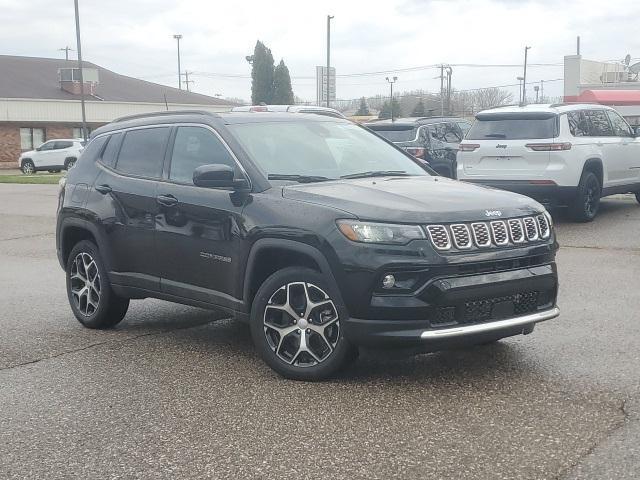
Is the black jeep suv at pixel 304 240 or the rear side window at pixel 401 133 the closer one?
the black jeep suv at pixel 304 240

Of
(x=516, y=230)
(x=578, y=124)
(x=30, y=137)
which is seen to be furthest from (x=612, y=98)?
(x=516, y=230)

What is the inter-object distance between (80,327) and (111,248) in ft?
2.92

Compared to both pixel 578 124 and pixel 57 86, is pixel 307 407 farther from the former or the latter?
pixel 57 86

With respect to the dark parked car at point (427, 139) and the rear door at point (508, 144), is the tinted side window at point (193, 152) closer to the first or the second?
the rear door at point (508, 144)

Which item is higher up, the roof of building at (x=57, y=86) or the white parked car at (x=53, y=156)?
the roof of building at (x=57, y=86)

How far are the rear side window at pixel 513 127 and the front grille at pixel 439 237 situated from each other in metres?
8.18

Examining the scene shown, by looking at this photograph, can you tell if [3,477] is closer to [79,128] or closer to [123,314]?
[123,314]

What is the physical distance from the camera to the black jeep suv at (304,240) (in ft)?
16.3

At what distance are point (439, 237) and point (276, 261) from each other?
1176 mm

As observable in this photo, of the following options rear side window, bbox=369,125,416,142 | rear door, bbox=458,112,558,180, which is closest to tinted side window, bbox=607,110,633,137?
rear door, bbox=458,112,558,180

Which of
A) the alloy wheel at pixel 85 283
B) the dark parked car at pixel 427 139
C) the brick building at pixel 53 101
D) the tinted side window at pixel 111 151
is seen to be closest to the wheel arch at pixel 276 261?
the alloy wheel at pixel 85 283

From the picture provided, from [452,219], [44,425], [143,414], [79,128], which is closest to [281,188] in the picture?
[452,219]

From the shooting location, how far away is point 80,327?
23.9 ft

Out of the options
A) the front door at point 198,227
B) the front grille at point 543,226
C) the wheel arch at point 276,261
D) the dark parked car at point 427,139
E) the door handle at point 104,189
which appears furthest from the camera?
the dark parked car at point 427,139
